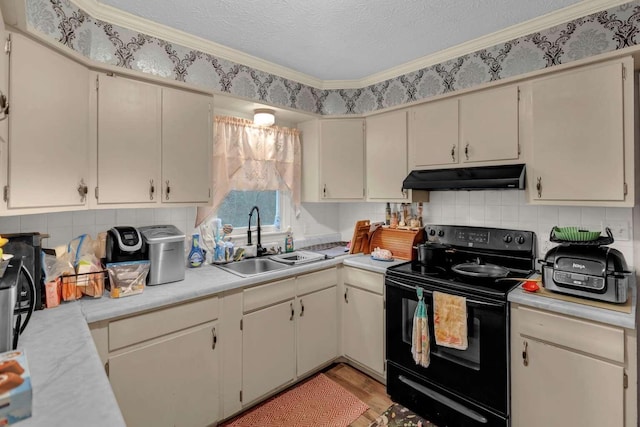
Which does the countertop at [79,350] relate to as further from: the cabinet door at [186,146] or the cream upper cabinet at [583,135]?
the cream upper cabinet at [583,135]

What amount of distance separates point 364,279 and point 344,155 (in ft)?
3.74

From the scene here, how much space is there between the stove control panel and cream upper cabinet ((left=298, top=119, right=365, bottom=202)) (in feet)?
2.45

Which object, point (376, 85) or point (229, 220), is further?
point (376, 85)

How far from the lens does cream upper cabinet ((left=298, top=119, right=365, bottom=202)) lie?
297 centimetres

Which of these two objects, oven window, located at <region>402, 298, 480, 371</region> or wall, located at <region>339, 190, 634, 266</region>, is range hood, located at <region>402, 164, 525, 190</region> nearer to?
wall, located at <region>339, 190, 634, 266</region>

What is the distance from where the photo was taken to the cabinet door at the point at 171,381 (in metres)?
1.65

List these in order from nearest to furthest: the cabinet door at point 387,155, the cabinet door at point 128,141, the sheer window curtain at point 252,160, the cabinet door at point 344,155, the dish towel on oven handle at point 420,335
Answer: the cabinet door at point 128,141, the dish towel on oven handle at point 420,335, the sheer window curtain at point 252,160, the cabinet door at point 387,155, the cabinet door at point 344,155

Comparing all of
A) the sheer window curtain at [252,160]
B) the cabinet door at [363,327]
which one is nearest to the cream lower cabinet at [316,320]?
the cabinet door at [363,327]

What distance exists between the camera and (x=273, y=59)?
257 cm

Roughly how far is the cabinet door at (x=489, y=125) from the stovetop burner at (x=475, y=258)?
59cm

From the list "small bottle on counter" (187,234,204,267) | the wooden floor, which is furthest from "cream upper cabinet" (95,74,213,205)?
the wooden floor

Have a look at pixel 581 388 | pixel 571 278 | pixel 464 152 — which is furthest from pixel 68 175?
pixel 581 388

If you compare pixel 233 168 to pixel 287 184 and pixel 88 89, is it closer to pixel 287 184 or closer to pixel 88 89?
pixel 287 184

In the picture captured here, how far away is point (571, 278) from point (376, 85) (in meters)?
2.16
